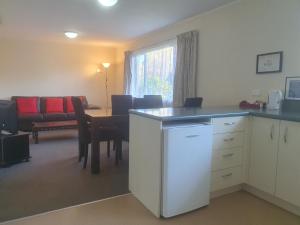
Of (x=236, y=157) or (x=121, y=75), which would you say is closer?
(x=236, y=157)

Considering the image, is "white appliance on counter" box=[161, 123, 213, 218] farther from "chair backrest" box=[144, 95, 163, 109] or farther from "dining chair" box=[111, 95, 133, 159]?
"chair backrest" box=[144, 95, 163, 109]

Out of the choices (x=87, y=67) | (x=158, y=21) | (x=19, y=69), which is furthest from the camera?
(x=87, y=67)

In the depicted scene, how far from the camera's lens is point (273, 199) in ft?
7.91

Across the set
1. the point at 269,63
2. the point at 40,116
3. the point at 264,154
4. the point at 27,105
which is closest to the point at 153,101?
the point at 269,63

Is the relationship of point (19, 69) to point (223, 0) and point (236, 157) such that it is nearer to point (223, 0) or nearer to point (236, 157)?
point (223, 0)

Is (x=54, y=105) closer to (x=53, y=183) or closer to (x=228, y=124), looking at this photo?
(x=53, y=183)

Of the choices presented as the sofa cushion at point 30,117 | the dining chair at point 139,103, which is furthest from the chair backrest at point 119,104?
the sofa cushion at point 30,117

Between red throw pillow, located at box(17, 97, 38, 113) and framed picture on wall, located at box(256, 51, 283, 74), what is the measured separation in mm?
5054

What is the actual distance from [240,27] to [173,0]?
97cm

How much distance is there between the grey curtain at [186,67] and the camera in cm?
411

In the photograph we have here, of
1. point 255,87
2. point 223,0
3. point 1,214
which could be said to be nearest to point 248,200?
point 255,87

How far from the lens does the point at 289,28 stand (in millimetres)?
2723

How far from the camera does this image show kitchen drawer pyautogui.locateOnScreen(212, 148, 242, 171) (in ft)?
7.90

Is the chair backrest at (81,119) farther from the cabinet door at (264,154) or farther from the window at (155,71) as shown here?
the cabinet door at (264,154)
